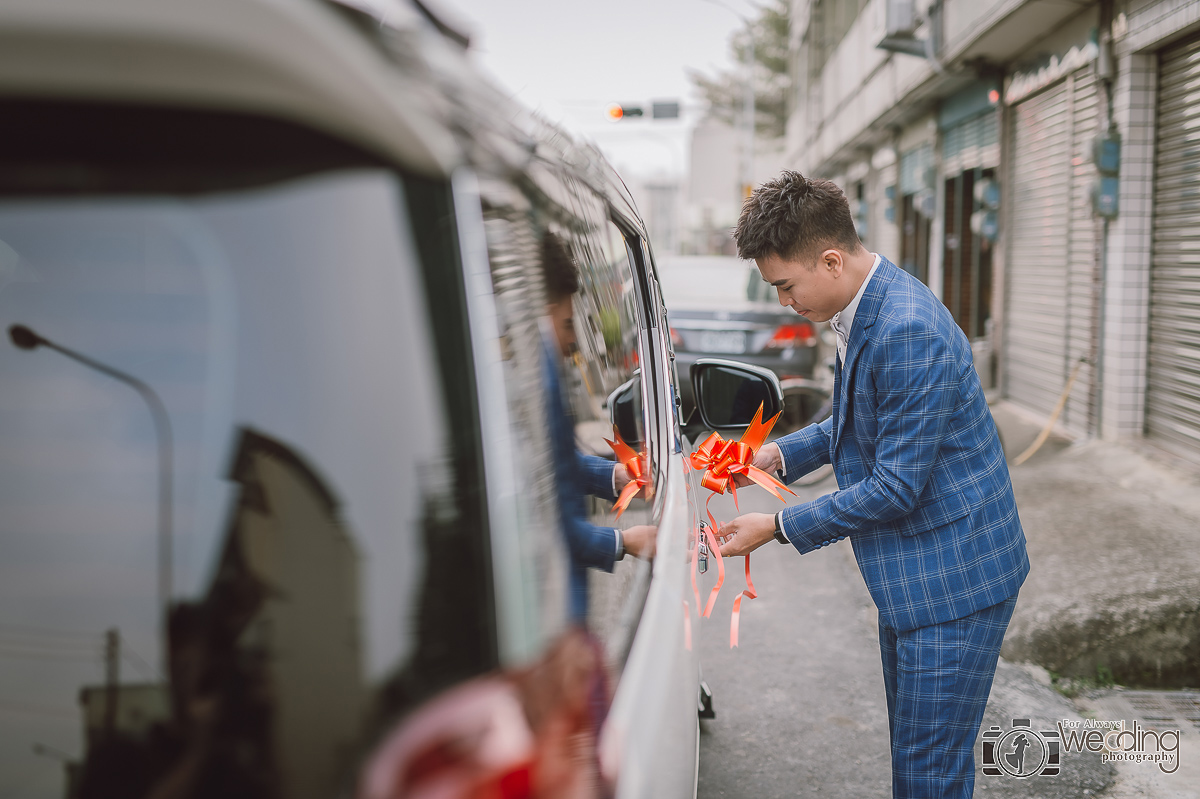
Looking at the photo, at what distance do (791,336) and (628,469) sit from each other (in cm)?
794

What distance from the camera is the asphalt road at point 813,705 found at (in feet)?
10.8

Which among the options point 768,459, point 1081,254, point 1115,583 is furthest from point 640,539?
point 1081,254

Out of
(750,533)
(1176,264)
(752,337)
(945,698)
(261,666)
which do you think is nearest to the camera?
(261,666)

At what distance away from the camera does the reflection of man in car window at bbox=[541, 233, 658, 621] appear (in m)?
1.12

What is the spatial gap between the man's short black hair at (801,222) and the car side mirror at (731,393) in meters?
0.58

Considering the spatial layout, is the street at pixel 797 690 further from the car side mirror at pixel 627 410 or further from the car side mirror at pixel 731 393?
the car side mirror at pixel 627 410

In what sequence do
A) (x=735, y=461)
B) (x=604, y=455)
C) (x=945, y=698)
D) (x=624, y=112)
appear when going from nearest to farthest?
(x=604, y=455)
(x=945, y=698)
(x=735, y=461)
(x=624, y=112)

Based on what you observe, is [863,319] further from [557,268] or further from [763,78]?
[763,78]

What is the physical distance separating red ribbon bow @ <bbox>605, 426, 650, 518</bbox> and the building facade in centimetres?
581

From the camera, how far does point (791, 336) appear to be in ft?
31.0

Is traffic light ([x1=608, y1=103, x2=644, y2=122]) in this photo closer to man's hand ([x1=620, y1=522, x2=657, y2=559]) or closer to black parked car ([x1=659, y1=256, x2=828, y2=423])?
black parked car ([x1=659, y1=256, x2=828, y2=423])

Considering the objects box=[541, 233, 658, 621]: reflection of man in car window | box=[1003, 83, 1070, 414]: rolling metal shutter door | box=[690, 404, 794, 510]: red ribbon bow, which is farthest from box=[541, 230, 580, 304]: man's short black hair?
box=[1003, 83, 1070, 414]: rolling metal shutter door

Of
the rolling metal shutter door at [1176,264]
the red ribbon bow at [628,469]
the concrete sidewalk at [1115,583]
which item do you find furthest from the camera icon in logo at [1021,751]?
the rolling metal shutter door at [1176,264]

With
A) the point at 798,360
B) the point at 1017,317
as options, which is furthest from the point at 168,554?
the point at 1017,317
